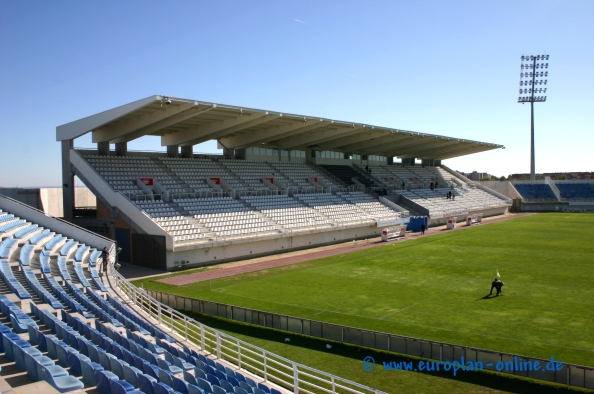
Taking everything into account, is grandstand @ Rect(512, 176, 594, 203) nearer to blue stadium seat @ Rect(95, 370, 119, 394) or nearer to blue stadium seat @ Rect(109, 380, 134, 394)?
blue stadium seat @ Rect(95, 370, 119, 394)

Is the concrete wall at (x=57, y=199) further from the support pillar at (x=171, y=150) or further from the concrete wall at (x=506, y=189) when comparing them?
the concrete wall at (x=506, y=189)

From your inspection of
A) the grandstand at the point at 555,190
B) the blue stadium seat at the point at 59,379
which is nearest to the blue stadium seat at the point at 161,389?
the blue stadium seat at the point at 59,379

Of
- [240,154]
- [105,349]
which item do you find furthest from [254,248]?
[105,349]

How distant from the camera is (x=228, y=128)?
113 ft

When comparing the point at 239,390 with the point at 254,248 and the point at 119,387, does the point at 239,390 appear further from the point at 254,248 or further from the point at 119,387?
the point at 254,248

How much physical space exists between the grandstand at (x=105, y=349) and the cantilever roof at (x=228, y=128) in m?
12.2

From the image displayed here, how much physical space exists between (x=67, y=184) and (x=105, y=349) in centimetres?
2409

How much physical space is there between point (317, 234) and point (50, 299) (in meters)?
24.4

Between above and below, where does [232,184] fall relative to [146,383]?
above

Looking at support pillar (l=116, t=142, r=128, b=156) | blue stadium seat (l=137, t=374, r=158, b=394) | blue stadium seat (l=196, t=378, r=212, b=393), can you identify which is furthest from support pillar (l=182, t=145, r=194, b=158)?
blue stadium seat (l=137, t=374, r=158, b=394)

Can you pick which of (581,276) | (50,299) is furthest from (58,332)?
(581,276)

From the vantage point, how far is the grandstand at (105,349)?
7297mm

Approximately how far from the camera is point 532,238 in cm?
3572

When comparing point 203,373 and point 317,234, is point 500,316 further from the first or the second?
point 317,234
